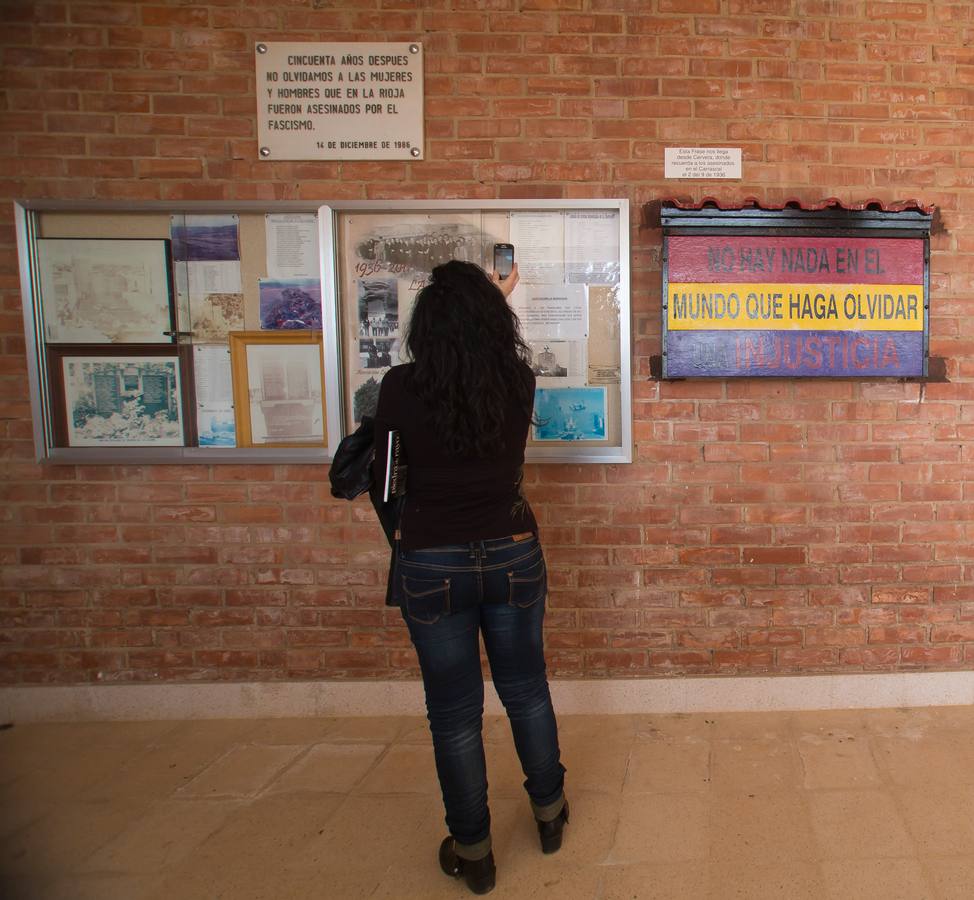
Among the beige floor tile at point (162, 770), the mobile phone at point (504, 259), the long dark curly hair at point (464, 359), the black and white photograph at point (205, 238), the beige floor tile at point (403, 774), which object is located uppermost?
the black and white photograph at point (205, 238)

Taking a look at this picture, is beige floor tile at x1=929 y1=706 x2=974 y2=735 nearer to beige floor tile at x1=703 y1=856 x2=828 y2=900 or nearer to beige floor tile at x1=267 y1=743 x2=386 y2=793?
beige floor tile at x1=703 y1=856 x2=828 y2=900

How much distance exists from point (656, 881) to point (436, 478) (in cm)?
142

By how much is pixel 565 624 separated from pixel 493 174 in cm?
207

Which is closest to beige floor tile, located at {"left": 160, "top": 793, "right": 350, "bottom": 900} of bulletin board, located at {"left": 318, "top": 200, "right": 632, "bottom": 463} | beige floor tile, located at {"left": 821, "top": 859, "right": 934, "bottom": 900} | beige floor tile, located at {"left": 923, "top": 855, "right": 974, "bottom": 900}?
beige floor tile, located at {"left": 821, "top": 859, "right": 934, "bottom": 900}

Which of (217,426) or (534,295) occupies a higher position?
(534,295)

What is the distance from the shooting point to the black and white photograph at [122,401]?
2.86 meters

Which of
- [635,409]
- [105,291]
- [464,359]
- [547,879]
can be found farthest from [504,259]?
[547,879]

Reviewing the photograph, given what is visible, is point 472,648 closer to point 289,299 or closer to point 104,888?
point 104,888

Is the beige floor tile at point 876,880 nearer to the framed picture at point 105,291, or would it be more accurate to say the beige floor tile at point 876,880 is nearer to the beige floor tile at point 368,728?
the beige floor tile at point 368,728

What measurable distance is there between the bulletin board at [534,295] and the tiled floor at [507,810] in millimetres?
1331

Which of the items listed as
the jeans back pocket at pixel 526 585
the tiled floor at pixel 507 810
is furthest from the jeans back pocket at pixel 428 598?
the tiled floor at pixel 507 810

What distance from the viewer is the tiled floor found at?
1.95 metres

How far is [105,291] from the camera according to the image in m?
2.83

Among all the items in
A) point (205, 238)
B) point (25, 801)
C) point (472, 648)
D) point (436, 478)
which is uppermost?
point (205, 238)
